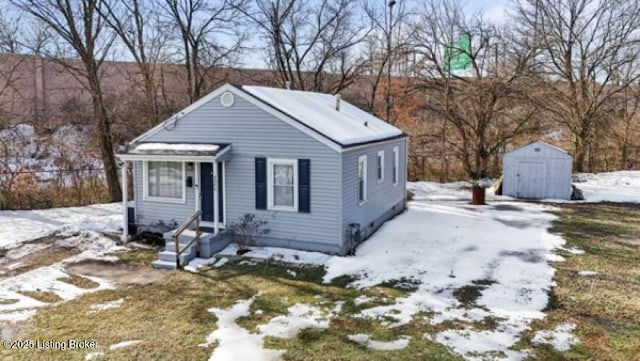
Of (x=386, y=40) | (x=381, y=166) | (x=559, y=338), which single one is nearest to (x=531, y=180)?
(x=381, y=166)

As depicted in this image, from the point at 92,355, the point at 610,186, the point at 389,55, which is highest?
the point at 389,55

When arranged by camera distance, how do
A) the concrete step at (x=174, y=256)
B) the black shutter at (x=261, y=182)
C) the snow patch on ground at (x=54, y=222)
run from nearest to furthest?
the concrete step at (x=174, y=256)
the black shutter at (x=261, y=182)
the snow patch on ground at (x=54, y=222)

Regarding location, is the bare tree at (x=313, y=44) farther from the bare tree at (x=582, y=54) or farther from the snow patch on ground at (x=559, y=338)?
the snow patch on ground at (x=559, y=338)

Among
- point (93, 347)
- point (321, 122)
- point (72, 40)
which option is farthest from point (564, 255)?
point (72, 40)

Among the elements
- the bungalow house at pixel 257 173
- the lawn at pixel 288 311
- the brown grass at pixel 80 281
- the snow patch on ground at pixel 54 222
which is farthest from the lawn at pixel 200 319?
the snow patch on ground at pixel 54 222

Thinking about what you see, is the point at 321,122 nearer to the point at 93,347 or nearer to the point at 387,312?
the point at 387,312

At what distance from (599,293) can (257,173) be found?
6906 mm

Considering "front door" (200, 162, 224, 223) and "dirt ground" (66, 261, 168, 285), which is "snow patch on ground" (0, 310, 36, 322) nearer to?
"dirt ground" (66, 261, 168, 285)

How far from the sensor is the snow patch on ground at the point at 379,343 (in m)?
6.18

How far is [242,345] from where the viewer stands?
20.5 feet

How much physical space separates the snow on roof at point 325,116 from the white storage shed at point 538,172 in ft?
17.8

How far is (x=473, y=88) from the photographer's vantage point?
70.6 feet

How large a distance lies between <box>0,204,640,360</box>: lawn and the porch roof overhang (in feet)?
7.60

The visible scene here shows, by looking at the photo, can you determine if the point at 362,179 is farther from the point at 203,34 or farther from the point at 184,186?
the point at 203,34
